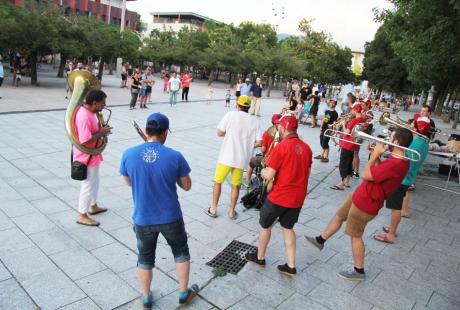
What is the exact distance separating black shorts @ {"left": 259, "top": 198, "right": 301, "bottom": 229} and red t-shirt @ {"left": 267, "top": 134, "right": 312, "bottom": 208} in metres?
0.06

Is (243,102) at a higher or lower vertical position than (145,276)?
higher

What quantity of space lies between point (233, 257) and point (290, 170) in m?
1.35

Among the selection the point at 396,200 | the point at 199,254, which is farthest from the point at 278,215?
the point at 396,200

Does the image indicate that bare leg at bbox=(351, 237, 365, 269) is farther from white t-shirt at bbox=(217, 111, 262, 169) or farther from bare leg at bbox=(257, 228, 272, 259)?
white t-shirt at bbox=(217, 111, 262, 169)

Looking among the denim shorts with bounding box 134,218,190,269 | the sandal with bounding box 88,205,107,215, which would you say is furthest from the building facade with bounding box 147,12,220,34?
the denim shorts with bounding box 134,218,190,269

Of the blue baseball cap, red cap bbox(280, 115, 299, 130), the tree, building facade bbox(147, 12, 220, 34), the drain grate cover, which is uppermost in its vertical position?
building facade bbox(147, 12, 220, 34)

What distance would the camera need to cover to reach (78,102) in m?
4.71

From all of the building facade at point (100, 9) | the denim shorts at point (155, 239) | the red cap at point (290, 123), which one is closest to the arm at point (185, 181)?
the denim shorts at point (155, 239)

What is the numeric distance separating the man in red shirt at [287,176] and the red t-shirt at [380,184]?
2.23 feet

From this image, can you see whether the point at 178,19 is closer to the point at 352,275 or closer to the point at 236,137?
the point at 236,137

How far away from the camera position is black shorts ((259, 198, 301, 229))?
151 inches

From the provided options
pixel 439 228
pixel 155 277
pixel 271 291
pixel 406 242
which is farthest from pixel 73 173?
pixel 439 228

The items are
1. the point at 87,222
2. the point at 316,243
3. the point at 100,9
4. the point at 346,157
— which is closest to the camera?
the point at 316,243

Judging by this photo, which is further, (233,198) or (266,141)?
(266,141)
